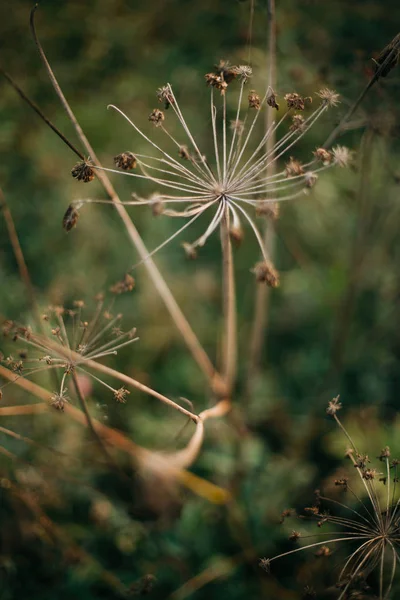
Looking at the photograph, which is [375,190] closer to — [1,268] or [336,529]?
[336,529]

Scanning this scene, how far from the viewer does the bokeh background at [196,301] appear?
265cm

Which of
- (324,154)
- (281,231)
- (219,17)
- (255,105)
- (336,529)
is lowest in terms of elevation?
(336,529)

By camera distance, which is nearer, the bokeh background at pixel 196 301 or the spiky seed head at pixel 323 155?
the spiky seed head at pixel 323 155

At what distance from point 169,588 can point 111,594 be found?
0.30m

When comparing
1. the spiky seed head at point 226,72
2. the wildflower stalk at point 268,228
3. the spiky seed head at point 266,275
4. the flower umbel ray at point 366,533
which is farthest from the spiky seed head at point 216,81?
the flower umbel ray at point 366,533

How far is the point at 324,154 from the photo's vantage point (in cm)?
182

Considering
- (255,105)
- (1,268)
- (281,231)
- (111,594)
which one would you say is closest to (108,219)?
(1,268)

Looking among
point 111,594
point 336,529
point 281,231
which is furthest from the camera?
point 281,231

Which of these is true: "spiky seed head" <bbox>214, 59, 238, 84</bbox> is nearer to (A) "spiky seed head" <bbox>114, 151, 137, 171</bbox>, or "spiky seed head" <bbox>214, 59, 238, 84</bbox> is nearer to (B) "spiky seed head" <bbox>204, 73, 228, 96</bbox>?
(B) "spiky seed head" <bbox>204, 73, 228, 96</bbox>

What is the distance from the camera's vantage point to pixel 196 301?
3811mm

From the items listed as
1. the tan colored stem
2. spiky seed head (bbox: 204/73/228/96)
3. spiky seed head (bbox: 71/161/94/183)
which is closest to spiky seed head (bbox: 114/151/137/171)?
spiky seed head (bbox: 71/161/94/183)

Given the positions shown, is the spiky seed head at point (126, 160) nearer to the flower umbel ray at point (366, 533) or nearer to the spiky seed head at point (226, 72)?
the spiky seed head at point (226, 72)

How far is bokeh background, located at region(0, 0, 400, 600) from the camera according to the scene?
2.65 m

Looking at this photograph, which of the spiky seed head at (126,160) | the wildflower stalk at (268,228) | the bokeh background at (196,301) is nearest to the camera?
the spiky seed head at (126,160)
